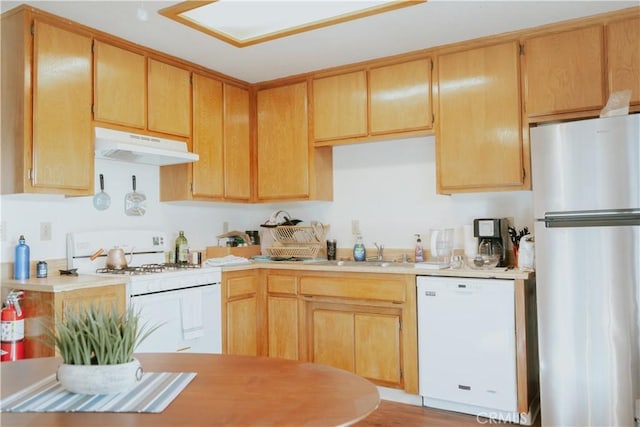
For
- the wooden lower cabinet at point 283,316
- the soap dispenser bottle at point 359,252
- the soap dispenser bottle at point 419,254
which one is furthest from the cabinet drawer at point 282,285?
the soap dispenser bottle at point 419,254

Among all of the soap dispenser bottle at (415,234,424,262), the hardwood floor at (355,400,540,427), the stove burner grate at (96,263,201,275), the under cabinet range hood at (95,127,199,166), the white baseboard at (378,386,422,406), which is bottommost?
the hardwood floor at (355,400,540,427)

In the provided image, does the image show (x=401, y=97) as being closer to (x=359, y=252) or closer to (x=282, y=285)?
(x=359, y=252)

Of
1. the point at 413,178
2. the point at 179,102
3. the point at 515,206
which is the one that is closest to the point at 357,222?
the point at 413,178

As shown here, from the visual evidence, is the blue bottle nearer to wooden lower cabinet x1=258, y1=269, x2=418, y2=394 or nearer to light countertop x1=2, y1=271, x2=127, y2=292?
light countertop x1=2, y1=271, x2=127, y2=292

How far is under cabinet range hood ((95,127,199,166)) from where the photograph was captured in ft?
9.76

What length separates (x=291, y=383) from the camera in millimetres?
1176

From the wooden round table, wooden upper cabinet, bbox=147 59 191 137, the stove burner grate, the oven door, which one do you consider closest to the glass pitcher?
the oven door

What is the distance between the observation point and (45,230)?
2.98 metres

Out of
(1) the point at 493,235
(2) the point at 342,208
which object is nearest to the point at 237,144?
(2) the point at 342,208

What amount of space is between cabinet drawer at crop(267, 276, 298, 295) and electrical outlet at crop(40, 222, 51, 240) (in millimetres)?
1537

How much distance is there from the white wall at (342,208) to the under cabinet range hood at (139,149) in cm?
17

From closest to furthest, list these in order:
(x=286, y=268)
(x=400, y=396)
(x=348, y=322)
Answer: (x=400, y=396) < (x=348, y=322) < (x=286, y=268)

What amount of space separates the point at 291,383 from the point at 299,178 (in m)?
2.84

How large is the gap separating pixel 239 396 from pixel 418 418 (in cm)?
220
